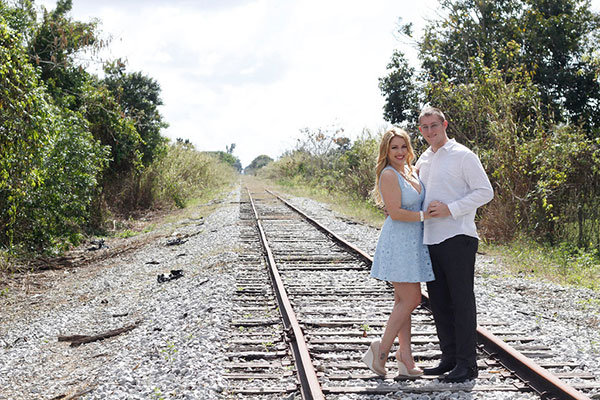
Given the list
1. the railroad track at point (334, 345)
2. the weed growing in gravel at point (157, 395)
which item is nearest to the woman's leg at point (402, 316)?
the railroad track at point (334, 345)

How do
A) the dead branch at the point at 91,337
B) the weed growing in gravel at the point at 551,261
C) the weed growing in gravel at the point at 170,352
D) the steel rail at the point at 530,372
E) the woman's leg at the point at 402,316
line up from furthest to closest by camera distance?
the weed growing in gravel at the point at 551,261, the dead branch at the point at 91,337, the weed growing in gravel at the point at 170,352, the woman's leg at the point at 402,316, the steel rail at the point at 530,372

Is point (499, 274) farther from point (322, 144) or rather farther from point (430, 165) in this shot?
point (322, 144)

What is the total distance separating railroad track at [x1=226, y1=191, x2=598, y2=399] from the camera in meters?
3.68

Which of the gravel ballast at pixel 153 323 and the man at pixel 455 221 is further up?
the man at pixel 455 221

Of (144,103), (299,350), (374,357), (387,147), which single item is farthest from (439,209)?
(144,103)

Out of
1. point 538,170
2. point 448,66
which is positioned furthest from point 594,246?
point 448,66

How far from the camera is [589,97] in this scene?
1512 cm

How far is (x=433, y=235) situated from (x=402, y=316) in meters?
0.64

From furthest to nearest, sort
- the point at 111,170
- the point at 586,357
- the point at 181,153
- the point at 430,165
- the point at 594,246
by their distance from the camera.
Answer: the point at 181,153 → the point at 111,170 → the point at 594,246 → the point at 586,357 → the point at 430,165

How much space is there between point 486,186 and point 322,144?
3474 cm

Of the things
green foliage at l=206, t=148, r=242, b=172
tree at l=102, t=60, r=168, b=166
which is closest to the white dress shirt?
tree at l=102, t=60, r=168, b=166

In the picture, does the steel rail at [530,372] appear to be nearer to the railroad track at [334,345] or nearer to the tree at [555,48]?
the railroad track at [334,345]

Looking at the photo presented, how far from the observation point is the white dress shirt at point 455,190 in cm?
348

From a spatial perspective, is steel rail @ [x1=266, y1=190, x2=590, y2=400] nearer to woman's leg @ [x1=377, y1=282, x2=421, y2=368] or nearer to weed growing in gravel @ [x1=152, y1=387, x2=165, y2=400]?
woman's leg @ [x1=377, y1=282, x2=421, y2=368]
